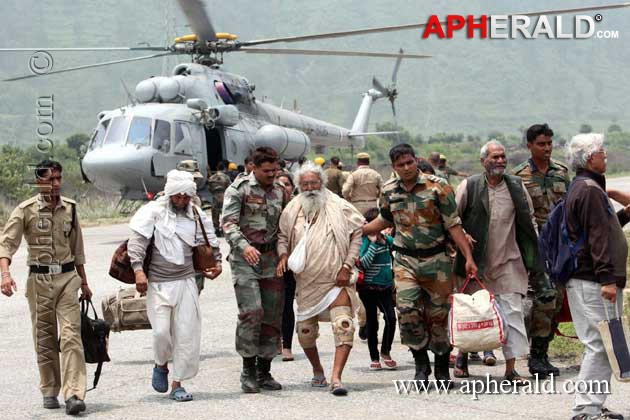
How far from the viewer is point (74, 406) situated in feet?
23.7

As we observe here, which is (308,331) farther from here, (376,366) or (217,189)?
(217,189)

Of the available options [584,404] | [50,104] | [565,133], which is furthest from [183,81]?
[565,133]

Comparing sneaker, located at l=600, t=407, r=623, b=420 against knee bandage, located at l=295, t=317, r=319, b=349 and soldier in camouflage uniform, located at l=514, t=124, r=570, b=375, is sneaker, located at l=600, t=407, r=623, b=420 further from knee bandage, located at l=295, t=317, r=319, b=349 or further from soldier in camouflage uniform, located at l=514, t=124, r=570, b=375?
knee bandage, located at l=295, t=317, r=319, b=349

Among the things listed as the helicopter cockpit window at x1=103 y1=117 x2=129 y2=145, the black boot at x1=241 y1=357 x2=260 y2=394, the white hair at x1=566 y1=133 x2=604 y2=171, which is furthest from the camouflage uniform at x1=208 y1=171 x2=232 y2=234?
the white hair at x1=566 y1=133 x2=604 y2=171

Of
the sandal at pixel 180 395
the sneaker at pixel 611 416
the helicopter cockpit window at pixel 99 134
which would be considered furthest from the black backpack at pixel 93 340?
the helicopter cockpit window at pixel 99 134

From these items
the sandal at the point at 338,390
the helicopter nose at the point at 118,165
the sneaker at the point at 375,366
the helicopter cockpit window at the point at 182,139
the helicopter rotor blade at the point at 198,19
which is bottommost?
the sandal at the point at 338,390

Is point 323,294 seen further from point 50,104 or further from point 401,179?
point 50,104

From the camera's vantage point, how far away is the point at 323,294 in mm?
7992

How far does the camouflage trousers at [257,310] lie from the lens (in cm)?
807

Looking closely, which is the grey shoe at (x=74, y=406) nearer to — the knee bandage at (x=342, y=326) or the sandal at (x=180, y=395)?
the sandal at (x=180, y=395)

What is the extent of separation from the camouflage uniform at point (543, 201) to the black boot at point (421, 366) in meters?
0.95

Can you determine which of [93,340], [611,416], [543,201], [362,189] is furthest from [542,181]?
[362,189]

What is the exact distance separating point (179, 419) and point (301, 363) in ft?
7.59

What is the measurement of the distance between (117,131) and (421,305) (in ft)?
45.0
